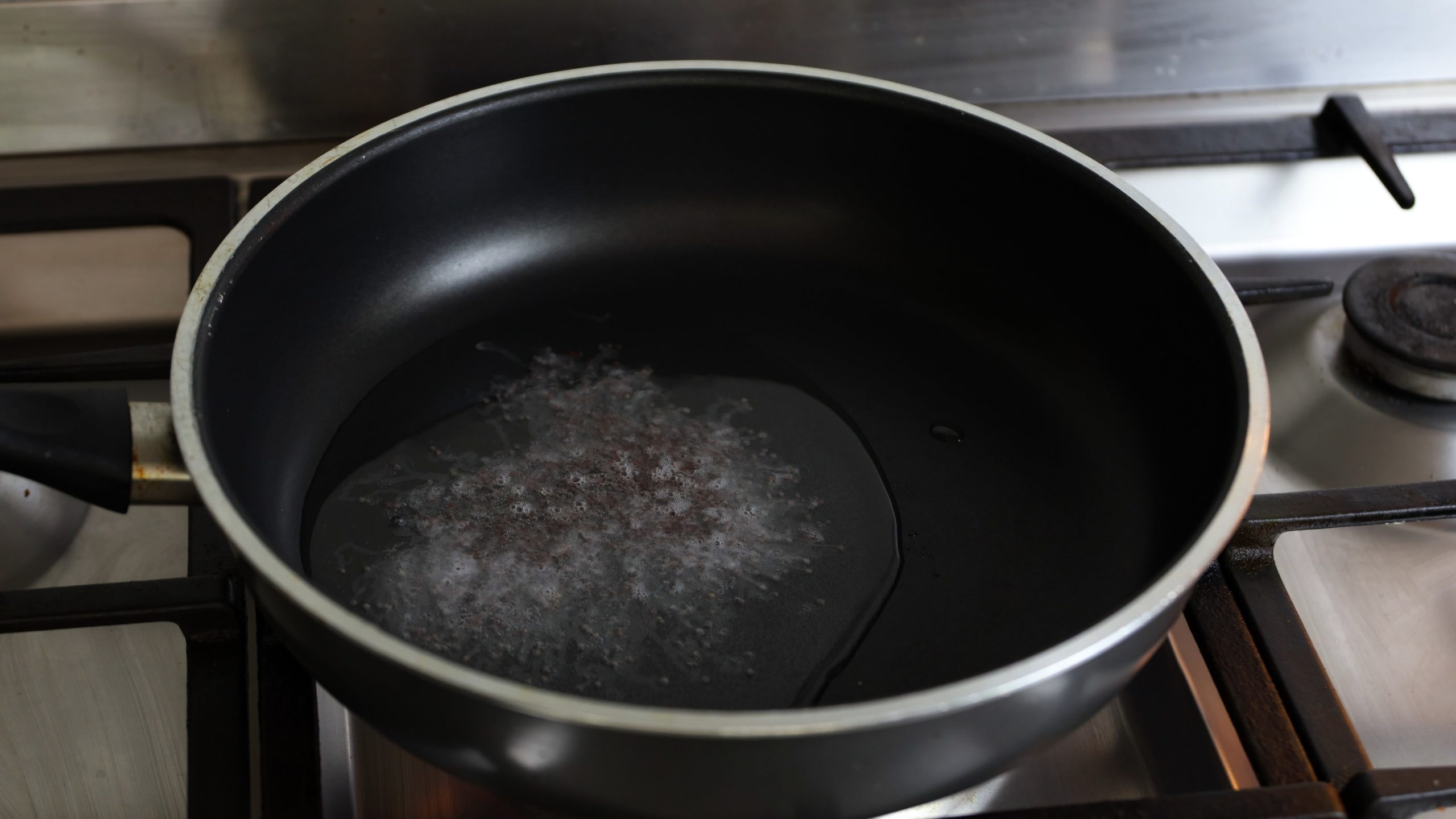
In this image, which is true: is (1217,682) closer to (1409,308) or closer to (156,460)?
(1409,308)

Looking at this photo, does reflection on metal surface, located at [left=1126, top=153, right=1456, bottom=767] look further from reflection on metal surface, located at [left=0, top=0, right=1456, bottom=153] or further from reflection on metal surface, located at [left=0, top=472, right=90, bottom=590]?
reflection on metal surface, located at [left=0, top=472, right=90, bottom=590]

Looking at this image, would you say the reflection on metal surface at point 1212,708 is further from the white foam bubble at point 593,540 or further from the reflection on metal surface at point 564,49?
the reflection on metal surface at point 564,49

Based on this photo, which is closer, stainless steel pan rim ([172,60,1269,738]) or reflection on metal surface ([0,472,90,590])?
stainless steel pan rim ([172,60,1269,738])

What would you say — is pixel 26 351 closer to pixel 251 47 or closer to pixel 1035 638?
pixel 251 47

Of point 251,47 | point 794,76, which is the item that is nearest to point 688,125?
point 794,76

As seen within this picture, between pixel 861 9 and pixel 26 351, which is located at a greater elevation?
pixel 861 9

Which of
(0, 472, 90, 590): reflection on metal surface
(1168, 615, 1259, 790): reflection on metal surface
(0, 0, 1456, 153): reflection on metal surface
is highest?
(0, 0, 1456, 153): reflection on metal surface

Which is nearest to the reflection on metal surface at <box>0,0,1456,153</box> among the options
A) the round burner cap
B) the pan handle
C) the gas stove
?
the gas stove
